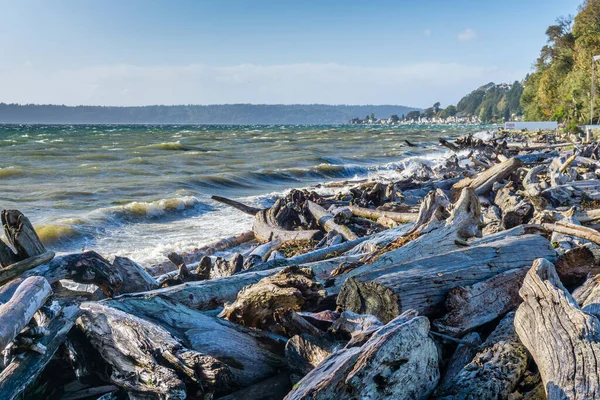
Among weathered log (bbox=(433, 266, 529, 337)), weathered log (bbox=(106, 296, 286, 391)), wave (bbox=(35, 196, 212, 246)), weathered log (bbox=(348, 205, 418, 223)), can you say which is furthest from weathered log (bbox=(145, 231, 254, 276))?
weathered log (bbox=(433, 266, 529, 337))

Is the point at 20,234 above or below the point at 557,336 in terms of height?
above

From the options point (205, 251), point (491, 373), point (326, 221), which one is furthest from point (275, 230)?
point (491, 373)

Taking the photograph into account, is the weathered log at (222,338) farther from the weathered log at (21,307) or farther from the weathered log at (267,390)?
the weathered log at (21,307)

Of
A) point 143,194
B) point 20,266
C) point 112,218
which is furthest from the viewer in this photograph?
point 143,194

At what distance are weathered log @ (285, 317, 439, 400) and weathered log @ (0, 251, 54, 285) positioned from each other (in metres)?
2.48

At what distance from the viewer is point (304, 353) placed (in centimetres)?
298

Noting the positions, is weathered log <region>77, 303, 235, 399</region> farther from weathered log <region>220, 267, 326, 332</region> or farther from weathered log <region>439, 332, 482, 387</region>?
weathered log <region>439, 332, 482, 387</region>

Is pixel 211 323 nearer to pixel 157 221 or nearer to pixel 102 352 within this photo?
pixel 102 352

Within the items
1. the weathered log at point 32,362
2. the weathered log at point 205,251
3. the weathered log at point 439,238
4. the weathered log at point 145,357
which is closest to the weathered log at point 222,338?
the weathered log at point 145,357

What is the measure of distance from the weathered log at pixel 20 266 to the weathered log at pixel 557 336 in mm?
3336

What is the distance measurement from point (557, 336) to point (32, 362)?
2835mm

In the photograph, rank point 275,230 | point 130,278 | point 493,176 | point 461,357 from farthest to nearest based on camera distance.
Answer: point 493,176 → point 275,230 → point 130,278 → point 461,357

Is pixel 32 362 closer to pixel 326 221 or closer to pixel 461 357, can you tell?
pixel 461 357

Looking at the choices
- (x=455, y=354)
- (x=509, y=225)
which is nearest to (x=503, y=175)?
(x=509, y=225)
